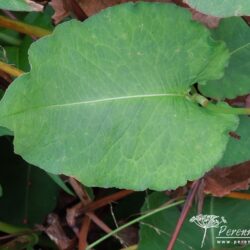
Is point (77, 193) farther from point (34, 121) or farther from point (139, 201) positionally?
point (34, 121)

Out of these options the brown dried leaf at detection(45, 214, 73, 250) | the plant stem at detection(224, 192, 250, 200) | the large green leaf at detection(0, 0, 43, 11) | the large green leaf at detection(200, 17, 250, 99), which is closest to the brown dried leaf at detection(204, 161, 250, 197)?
the plant stem at detection(224, 192, 250, 200)

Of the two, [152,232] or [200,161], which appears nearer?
[200,161]

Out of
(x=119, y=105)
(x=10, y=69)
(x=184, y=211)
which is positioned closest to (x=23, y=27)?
(x=10, y=69)

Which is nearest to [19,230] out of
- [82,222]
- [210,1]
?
[82,222]

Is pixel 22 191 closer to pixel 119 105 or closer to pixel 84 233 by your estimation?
pixel 84 233

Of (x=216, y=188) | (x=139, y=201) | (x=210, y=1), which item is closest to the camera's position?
(x=210, y=1)

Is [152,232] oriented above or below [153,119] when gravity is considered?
below

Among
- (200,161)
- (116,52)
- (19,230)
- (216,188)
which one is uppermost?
(116,52)
